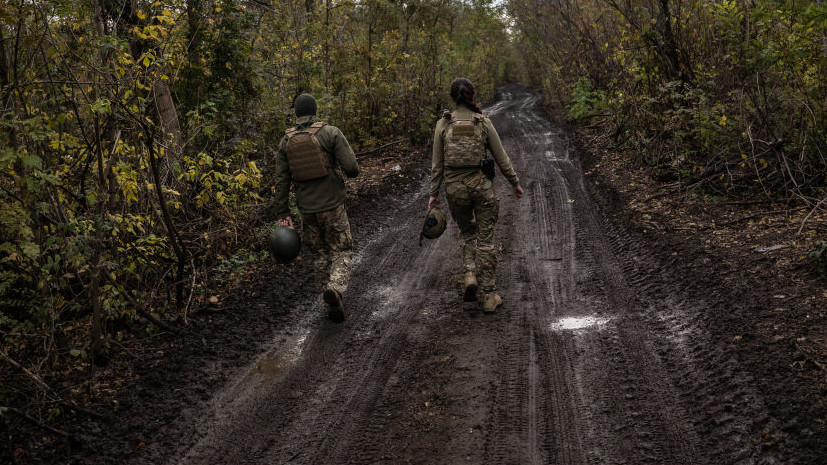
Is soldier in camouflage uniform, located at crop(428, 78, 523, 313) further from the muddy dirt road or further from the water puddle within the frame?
the water puddle

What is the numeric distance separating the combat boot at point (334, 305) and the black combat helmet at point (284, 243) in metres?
0.56

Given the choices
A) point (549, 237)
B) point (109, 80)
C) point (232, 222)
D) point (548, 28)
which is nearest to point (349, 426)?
point (109, 80)

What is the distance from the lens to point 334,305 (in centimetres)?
567

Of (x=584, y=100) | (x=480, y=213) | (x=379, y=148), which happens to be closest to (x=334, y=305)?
(x=480, y=213)

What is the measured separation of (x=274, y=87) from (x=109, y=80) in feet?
23.0

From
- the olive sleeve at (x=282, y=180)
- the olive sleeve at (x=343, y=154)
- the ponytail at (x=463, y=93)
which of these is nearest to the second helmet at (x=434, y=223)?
the olive sleeve at (x=343, y=154)

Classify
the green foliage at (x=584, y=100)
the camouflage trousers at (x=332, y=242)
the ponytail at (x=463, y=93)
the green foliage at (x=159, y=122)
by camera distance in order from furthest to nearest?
the green foliage at (x=584, y=100) < the camouflage trousers at (x=332, y=242) < the ponytail at (x=463, y=93) < the green foliage at (x=159, y=122)

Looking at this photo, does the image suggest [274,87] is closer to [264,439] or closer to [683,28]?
[683,28]

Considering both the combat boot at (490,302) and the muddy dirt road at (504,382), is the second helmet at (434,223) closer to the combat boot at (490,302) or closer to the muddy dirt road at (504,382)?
the muddy dirt road at (504,382)

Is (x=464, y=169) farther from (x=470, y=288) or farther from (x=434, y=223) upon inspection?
(x=470, y=288)

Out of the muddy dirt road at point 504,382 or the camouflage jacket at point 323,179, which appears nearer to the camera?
the muddy dirt road at point 504,382

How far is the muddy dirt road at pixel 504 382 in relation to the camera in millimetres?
3592

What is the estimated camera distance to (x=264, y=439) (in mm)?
4004

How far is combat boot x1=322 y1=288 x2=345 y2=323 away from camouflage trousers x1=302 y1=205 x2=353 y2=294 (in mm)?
121
